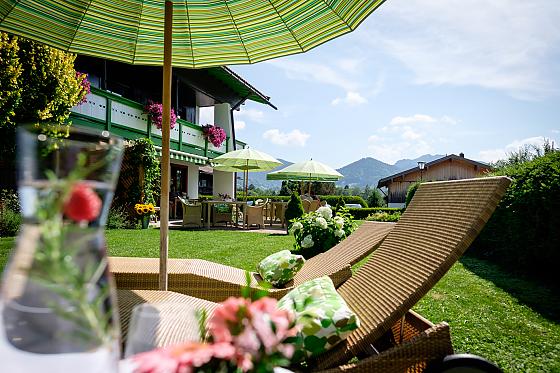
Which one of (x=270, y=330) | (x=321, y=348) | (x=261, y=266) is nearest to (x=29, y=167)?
(x=270, y=330)

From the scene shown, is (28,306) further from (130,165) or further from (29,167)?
(130,165)

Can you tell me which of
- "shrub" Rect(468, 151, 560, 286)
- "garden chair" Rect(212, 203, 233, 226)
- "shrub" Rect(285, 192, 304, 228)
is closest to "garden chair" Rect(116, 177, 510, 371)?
"shrub" Rect(468, 151, 560, 286)

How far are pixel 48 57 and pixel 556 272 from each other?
11188 millimetres

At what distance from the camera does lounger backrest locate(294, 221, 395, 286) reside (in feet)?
10.7

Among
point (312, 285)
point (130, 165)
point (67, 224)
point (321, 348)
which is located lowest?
point (321, 348)

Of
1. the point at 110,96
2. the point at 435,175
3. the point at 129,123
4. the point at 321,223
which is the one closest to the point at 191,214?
the point at 129,123

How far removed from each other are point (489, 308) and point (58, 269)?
188 inches

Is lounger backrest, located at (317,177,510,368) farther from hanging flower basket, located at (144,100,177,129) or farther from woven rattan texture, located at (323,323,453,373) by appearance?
hanging flower basket, located at (144,100,177,129)

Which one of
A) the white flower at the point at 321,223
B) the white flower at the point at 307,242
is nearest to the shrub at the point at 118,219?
the white flower at the point at 307,242

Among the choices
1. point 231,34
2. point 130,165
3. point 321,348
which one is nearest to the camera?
point 321,348

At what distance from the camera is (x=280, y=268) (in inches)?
140

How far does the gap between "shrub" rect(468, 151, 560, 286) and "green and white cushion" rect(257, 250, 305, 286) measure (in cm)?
426

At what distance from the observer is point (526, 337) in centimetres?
351

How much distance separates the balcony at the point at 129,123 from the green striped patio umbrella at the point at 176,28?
31.7 feet
